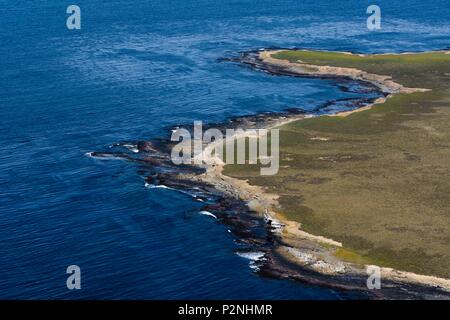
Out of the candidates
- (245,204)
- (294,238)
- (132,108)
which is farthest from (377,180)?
(132,108)

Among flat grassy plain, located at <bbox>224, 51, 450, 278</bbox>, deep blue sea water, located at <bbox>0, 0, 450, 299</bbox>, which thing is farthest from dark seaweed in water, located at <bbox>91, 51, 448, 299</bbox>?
flat grassy plain, located at <bbox>224, 51, 450, 278</bbox>

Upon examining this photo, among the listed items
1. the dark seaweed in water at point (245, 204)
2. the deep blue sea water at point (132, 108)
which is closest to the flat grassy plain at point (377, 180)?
the dark seaweed in water at point (245, 204)

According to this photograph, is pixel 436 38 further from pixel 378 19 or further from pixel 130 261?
pixel 130 261

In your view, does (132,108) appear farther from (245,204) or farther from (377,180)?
(377,180)

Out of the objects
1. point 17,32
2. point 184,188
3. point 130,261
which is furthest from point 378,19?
point 130,261

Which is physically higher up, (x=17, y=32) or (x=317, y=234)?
(x=17, y=32)

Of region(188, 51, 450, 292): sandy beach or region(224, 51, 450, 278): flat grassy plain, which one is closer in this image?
region(188, 51, 450, 292): sandy beach

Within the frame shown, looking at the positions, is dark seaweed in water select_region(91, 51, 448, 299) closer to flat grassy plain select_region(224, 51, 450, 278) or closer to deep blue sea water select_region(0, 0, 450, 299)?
deep blue sea water select_region(0, 0, 450, 299)

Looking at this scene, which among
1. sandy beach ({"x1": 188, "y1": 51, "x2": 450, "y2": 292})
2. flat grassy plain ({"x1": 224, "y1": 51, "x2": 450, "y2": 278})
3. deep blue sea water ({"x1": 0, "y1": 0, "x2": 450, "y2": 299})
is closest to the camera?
sandy beach ({"x1": 188, "y1": 51, "x2": 450, "y2": 292})
